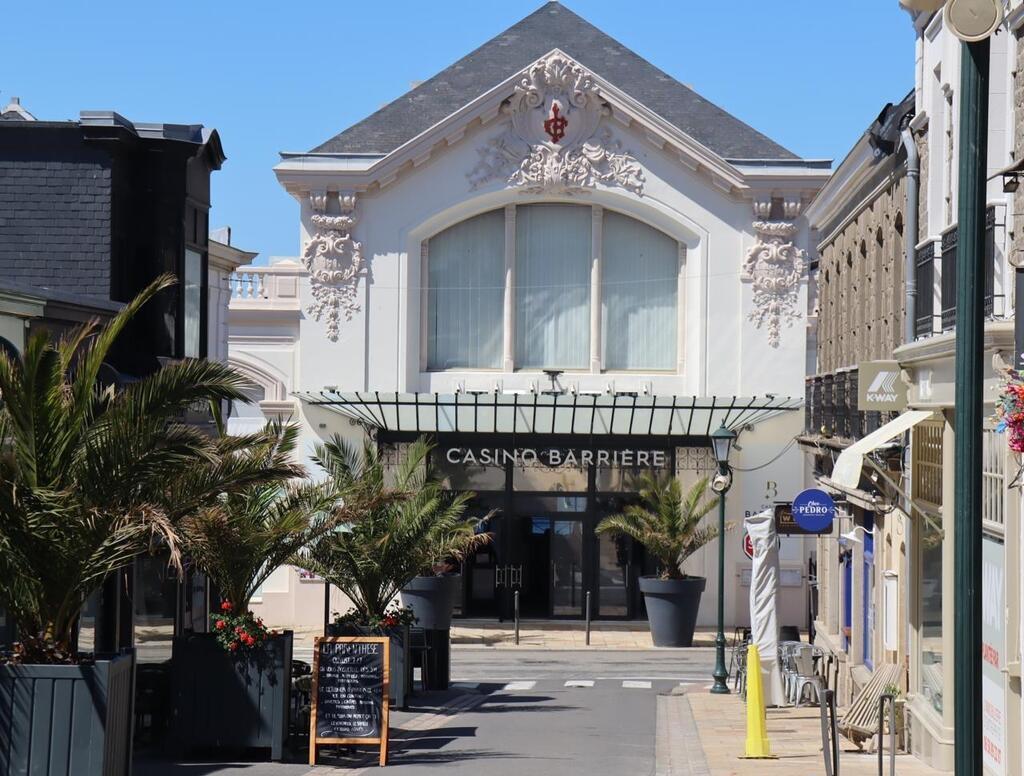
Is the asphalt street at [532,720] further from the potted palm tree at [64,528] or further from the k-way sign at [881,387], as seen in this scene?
the k-way sign at [881,387]

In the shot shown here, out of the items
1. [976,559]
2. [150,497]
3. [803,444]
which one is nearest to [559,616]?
[803,444]

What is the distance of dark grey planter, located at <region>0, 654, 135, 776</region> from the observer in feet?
38.6

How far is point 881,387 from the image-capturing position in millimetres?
18156

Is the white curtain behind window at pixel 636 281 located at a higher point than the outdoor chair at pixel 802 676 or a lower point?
higher

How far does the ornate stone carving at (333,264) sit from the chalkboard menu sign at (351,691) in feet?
64.4

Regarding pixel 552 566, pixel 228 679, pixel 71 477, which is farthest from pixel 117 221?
pixel 552 566

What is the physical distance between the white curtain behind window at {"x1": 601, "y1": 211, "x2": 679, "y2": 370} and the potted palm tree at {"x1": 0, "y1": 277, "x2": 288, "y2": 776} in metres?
24.4

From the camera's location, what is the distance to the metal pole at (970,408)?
7699 mm

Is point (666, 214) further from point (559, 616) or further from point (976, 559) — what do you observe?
point (976, 559)

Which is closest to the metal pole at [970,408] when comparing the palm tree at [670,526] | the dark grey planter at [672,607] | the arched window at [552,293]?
the palm tree at [670,526]

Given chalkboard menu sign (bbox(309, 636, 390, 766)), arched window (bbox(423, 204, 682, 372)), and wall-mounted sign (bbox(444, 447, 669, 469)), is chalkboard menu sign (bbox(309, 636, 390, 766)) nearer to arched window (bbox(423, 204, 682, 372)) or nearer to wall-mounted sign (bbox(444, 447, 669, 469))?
wall-mounted sign (bbox(444, 447, 669, 469))

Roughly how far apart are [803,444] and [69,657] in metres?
21.9

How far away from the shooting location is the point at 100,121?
20938 millimetres

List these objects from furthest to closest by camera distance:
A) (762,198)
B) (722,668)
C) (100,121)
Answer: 1. (762,198)
2. (722,668)
3. (100,121)
